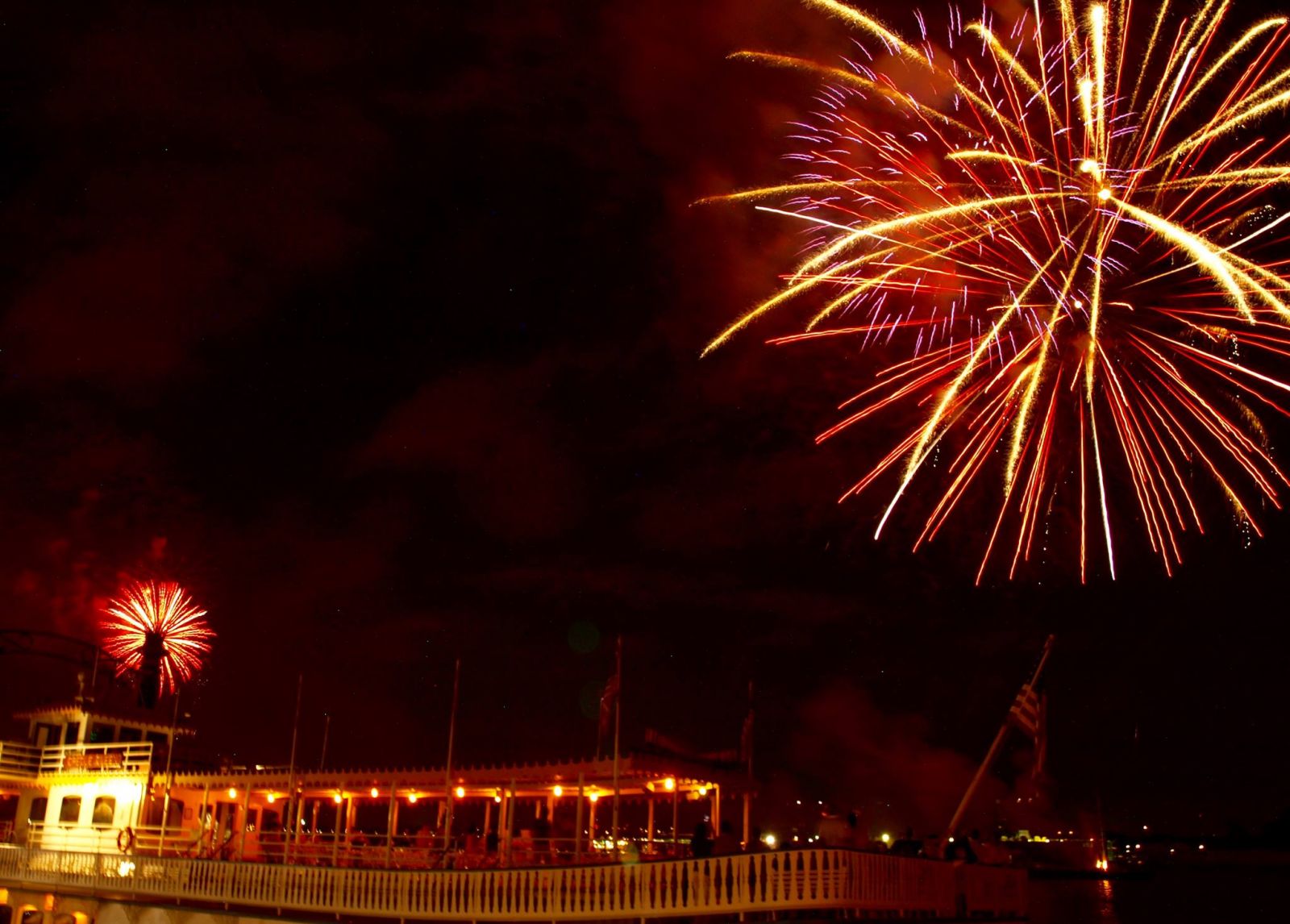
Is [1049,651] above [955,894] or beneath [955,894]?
above

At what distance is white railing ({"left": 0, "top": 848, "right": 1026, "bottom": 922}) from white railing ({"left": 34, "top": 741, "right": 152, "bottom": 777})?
23.7ft

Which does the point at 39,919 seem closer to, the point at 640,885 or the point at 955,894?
the point at 640,885

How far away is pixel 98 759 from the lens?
3300cm

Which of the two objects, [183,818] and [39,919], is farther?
[183,818]

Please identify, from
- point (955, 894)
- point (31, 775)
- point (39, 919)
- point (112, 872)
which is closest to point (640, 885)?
point (955, 894)

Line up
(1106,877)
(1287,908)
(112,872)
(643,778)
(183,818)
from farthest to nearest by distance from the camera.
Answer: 1. (1106,877)
2. (1287,908)
3. (183,818)
4. (112,872)
5. (643,778)

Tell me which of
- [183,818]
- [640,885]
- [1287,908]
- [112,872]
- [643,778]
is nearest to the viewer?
[640,885]

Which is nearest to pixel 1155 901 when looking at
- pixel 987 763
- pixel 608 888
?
pixel 987 763

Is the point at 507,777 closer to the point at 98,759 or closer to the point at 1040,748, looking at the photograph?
the point at 1040,748

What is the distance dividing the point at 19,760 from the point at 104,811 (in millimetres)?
3915

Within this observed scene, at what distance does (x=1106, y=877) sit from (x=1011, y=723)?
364 ft

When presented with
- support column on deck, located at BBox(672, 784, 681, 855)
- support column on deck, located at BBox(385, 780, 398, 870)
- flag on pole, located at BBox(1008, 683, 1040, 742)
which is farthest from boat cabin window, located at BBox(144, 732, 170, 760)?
flag on pole, located at BBox(1008, 683, 1040, 742)

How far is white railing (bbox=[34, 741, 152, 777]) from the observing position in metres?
32.3

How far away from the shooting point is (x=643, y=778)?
23.2 meters
